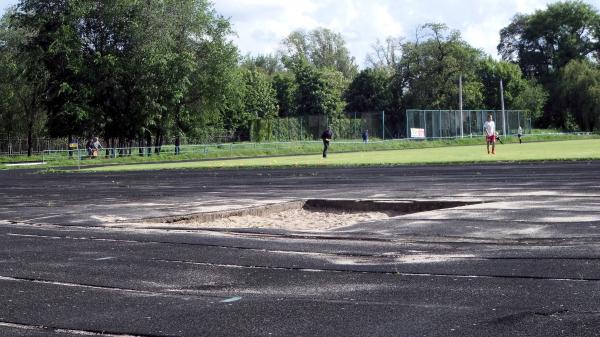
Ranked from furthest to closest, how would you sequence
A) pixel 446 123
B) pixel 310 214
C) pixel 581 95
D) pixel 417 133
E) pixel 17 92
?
pixel 581 95, pixel 446 123, pixel 417 133, pixel 17 92, pixel 310 214

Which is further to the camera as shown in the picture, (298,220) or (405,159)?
(405,159)

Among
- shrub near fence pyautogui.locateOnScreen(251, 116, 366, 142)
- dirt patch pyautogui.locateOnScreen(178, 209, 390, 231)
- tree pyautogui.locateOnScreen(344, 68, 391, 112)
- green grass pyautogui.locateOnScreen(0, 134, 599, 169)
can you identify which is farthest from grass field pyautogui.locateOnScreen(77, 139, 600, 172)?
tree pyautogui.locateOnScreen(344, 68, 391, 112)

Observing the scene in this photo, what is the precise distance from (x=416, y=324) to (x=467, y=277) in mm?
2085

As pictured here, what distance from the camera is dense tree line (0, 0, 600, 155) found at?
198 ft

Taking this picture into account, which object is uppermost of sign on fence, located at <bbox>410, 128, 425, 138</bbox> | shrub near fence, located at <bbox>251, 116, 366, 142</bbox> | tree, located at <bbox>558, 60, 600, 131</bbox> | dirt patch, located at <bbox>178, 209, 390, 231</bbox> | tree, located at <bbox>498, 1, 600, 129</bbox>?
tree, located at <bbox>498, 1, 600, 129</bbox>

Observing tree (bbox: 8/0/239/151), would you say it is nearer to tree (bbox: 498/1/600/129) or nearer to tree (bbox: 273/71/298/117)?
tree (bbox: 273/71/298/117)

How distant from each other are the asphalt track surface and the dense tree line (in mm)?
45145

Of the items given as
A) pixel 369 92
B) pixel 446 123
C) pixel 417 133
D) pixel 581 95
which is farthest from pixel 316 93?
pixel 581 95

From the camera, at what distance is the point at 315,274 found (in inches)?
340

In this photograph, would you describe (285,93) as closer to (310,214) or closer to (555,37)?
(555,37)

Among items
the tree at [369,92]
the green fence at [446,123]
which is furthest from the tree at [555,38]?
the green fence at [446,123]

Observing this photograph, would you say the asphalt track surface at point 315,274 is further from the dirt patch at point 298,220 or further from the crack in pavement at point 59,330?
the dirt patch at point 298,220

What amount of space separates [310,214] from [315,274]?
774 cm

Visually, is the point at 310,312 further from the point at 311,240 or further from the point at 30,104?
A: the point at 30,104
